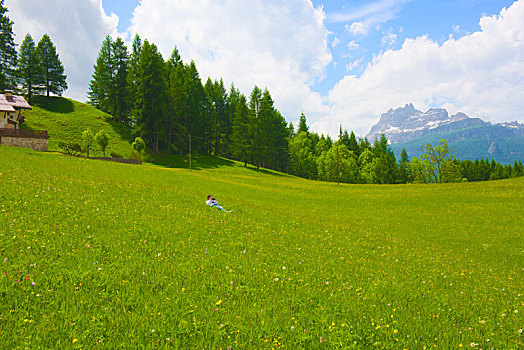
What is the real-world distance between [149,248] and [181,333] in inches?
175

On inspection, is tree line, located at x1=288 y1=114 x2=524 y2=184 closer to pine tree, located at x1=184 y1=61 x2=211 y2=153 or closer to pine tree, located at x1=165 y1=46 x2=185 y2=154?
pine tree, located at x1=184 y1=61 x2=211 y2=153

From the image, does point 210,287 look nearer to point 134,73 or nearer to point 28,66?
point 134,73

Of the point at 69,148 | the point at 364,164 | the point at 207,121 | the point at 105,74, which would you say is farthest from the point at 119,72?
the point at 364,164

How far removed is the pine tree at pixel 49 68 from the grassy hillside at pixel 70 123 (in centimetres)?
369

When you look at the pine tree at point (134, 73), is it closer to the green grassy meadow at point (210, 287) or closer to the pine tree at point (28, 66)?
the pine tree at point (28, 66)

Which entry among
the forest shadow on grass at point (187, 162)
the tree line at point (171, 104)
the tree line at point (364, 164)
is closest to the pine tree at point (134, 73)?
the tree line at point (171, 104)

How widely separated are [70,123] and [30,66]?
25.5m

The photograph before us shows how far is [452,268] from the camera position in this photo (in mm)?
12734

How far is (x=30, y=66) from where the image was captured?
80.1 m

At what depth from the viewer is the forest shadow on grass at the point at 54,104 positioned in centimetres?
7900

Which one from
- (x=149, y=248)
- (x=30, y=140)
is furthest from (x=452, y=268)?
(x=30, y=140)

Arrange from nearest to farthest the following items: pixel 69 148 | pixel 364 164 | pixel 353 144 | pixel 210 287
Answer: pixel 210 287, pixel 69 148, pixel 364 164, pixel 353 144

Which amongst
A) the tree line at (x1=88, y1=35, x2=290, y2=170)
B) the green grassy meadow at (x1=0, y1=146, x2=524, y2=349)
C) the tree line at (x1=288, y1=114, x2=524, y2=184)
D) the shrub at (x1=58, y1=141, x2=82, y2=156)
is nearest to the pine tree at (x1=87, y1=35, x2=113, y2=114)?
Result: the tree line at (x1=88, y1=35, x2=290, y2=170)

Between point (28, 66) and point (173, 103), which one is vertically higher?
point (28, 66)
